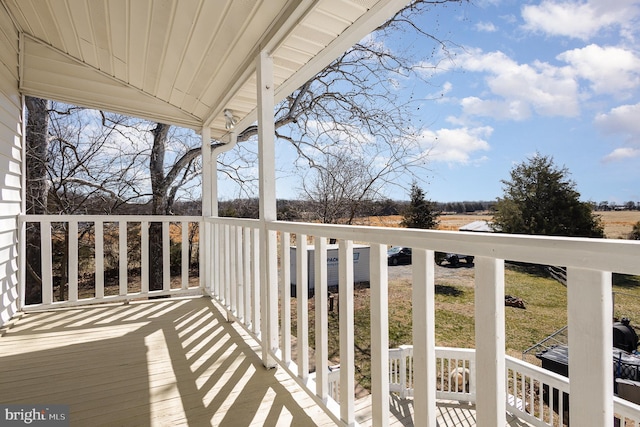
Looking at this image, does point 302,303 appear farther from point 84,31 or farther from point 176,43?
point 84,31

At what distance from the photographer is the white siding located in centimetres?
269

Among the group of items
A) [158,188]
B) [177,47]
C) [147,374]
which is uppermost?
[177,47]

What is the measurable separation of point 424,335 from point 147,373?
181 cm

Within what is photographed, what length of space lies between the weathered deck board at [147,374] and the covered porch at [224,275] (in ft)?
0.04

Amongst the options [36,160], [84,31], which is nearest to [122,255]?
[84,31]

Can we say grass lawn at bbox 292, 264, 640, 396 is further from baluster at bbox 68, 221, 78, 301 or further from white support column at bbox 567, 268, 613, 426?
baluster at bbox 68, 221, 78, 301

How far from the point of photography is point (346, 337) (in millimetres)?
1339

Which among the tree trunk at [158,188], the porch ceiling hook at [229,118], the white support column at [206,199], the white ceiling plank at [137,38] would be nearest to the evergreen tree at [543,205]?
the porch ceiling hook at [229,118]

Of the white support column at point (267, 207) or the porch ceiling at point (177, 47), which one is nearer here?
the porch ceiling at point (177, 47)

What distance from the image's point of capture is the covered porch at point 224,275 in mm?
789

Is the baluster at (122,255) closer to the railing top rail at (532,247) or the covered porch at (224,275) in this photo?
the covered porch at (224,275)

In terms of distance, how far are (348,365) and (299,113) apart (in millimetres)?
6822

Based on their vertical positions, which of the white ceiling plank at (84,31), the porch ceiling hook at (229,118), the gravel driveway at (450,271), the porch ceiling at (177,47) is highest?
the white ceiling plank at (84,31)

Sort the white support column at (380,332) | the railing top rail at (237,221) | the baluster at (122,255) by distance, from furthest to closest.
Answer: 1. the baluster at (122,255)
2. the railing top rail at (237,221)
3. the white support column at (380,332)
